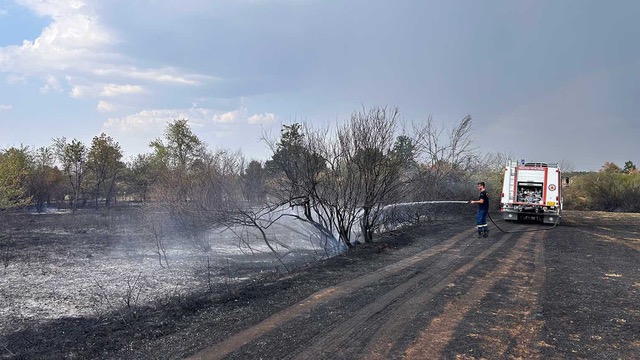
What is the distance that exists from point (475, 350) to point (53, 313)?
792 centimetres

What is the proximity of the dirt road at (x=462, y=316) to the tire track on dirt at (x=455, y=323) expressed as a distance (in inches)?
0.5

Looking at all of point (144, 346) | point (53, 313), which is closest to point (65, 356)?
point (144, 346)

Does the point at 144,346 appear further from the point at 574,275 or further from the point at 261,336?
the point at 574,275

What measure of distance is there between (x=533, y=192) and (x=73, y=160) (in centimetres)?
4297

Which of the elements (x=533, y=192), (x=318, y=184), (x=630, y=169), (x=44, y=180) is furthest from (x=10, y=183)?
(x=630, y=169)

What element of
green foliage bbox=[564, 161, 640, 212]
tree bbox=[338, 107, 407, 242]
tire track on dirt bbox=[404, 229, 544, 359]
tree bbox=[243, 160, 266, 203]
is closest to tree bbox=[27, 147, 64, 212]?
tree bbox=[243, 160, 266, 203]

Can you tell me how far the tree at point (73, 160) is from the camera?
4119 centimetres

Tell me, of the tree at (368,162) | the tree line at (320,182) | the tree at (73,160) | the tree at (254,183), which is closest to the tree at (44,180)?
the tree at (73,160)

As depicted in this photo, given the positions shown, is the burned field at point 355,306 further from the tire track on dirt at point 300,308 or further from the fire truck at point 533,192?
the fire truck at point 533,192

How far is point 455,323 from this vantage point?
220 inches

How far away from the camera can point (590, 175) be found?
38.5 meters

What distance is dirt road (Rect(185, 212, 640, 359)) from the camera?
15.6ft

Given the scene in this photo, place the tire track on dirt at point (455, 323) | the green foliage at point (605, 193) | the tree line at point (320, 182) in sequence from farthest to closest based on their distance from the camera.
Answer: the green foliage at point (605, 193)
the tree line at point (320, 182)
the tire track on dirt at point (455, 323)

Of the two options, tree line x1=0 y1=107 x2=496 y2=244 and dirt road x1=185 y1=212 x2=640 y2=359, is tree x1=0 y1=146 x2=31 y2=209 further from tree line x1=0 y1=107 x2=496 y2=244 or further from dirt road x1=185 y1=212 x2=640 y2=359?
dirt road x1=185 y1=212 x2=640 y2=359
